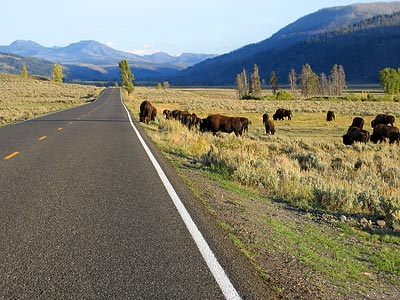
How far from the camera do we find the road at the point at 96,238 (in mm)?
3992

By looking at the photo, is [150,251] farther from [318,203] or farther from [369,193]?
[369,193]

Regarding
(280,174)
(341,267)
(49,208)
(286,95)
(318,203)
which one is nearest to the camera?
(341,267)

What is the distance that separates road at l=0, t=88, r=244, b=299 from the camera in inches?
157

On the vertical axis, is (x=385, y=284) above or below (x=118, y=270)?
below

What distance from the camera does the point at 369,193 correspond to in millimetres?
9117

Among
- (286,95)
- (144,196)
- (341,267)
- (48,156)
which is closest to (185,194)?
(144,196)

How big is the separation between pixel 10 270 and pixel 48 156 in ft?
26.0

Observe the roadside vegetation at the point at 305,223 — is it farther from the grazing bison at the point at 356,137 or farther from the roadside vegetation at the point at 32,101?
the roadside vegetation at the point at 32,101

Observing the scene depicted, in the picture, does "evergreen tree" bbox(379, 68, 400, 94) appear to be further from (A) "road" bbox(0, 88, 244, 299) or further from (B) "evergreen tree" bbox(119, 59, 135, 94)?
(A) "road" bbox(0, 88, 244, 299)

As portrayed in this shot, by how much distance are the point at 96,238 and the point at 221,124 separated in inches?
754

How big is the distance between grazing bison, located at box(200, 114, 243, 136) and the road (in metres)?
13.8

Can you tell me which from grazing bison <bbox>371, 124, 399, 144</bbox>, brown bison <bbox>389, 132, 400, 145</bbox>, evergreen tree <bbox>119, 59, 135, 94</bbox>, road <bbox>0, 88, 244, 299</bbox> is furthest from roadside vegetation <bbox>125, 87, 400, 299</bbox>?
evergreen tree <bbox>119, 59, 135, 94</bbox>

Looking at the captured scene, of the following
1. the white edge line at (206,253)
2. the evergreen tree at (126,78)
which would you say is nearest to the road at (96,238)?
the white edge line at (206,253)

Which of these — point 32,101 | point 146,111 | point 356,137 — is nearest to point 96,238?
point 356,137
